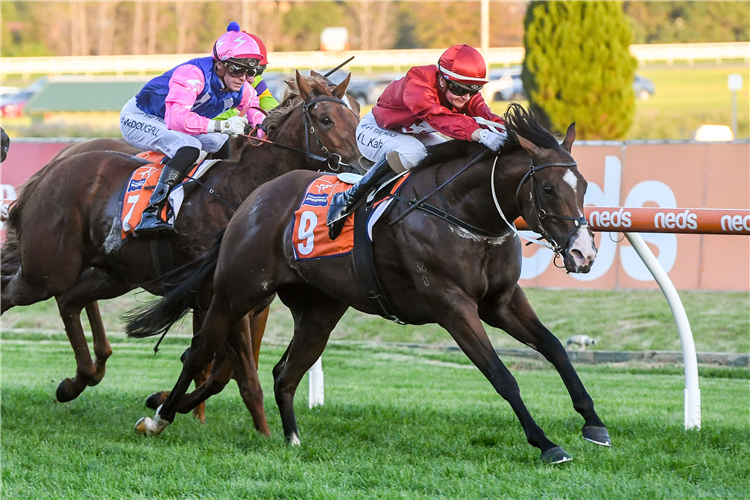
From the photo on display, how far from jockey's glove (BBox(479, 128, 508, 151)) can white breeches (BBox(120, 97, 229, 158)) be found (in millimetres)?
2214

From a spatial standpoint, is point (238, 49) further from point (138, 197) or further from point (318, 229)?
point (318, 229)

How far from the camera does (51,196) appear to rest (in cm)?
645

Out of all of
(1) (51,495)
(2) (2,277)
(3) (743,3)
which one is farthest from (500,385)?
(3) (743,3)

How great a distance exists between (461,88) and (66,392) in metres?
3.36

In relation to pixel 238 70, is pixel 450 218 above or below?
below

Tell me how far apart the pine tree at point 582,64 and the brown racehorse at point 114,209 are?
1566 centimetres

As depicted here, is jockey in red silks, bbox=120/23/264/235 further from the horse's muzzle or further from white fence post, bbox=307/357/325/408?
the horse's muzzle

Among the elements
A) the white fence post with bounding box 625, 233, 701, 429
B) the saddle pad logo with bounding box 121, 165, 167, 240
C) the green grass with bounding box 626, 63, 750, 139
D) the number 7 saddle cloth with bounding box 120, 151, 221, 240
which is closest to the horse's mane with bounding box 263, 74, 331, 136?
the number 7 saddle cloth with bounding box 120, 151, 221, 240

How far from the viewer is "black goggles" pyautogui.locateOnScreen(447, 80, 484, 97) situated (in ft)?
16.6

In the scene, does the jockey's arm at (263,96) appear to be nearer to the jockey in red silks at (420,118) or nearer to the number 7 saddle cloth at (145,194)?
the number 7 saddle cloth at (145,194)

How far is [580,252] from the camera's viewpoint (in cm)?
436

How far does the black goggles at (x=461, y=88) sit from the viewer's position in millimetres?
5047

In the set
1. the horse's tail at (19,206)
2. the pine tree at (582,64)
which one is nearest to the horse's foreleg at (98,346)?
the horse's tail at (19,206)

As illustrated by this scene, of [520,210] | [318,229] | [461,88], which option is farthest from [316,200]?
[520,210]
